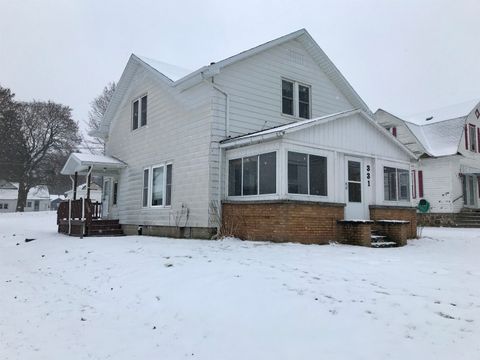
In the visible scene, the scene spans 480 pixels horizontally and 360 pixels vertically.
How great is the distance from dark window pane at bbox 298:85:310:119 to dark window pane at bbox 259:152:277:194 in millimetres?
5247

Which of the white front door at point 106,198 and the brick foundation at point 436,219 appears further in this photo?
the brick foundation at point 436,219

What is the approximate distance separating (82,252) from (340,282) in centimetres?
756

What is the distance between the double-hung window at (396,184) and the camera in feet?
44.8

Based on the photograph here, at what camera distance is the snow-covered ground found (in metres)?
4.25

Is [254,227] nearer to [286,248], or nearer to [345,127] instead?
[286,248]

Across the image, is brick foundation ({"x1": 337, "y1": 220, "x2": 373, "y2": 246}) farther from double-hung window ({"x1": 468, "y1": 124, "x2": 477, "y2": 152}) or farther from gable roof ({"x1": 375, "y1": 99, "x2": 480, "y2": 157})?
double-hung window ({"x1": 468, "y1": 124, "x2": 477, "y2": 152})

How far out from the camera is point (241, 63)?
14141mm

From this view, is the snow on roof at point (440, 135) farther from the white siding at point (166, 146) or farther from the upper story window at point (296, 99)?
the white siding at point (166, 146)

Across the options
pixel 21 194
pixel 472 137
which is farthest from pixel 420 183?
pixel 21 194

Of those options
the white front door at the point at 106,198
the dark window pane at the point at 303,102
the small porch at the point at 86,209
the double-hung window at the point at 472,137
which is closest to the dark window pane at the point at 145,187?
the small porch at the point at 86,209

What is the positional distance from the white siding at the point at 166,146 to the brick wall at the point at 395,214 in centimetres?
538

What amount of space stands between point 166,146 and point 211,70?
3965 mm

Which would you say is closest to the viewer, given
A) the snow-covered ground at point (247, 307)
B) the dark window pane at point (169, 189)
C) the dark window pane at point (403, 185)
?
the snow-covered ground at point (247, 307)

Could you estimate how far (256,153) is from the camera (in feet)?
38.7
